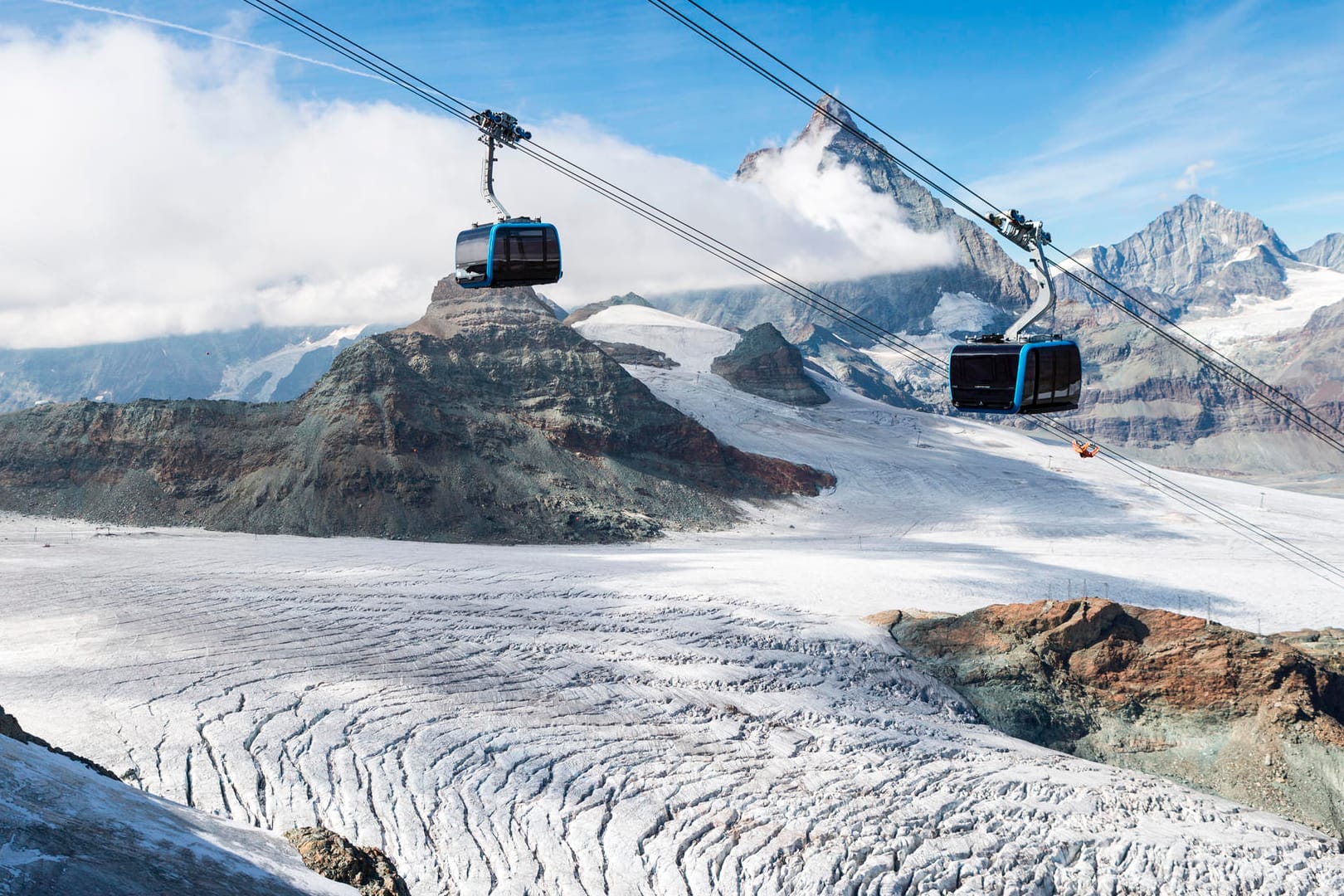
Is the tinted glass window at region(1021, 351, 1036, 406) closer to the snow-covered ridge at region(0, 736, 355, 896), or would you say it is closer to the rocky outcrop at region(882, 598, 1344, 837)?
the snow-covered ridge at region(0, 736, 355, 896)

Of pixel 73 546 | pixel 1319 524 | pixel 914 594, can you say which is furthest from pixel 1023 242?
pixel 1319 524

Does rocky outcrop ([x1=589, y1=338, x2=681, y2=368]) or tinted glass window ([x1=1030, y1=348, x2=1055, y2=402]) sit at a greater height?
rocky outcrop ([x1=589, y1=338, x2=681, y2=368])

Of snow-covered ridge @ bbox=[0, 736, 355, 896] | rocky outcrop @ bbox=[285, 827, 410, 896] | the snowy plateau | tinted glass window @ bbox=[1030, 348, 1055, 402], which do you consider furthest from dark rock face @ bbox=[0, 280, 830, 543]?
tinted glass window @ bbox=[1030, 348, 1055, 402]

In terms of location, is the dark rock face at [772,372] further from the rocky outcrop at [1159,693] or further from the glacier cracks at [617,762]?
the glacier cracks at [617,762]

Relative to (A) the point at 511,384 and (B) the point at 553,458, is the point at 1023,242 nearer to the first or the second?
(B) the point at 553,458

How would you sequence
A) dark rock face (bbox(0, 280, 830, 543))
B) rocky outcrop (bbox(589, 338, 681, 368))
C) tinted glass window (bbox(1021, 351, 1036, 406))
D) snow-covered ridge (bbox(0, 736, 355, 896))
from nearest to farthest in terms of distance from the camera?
snow-covered ridge (bbox(0, 736, 355, 896)) < tinted glass window (bbox(1021, 351, 1036, 406)) < dark rock face (bbox(0, 280, 830, 543)) < rocky outcrop (bbox(589, 338, 681, 368))
